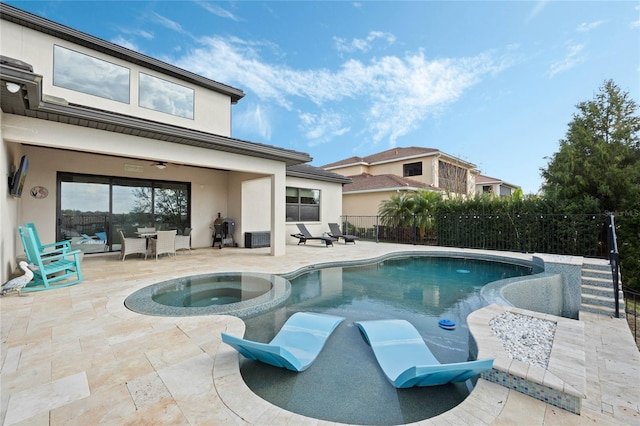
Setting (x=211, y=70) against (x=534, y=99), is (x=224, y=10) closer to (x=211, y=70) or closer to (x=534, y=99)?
(x=211, y=70)

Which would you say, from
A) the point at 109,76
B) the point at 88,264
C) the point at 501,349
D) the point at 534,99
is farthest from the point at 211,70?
the point at 534,99

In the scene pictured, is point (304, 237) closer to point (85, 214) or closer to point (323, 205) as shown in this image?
point (323, 205)

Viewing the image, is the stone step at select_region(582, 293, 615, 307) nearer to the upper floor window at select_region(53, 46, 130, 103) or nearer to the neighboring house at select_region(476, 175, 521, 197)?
the upper floor window at select_region(53, 46, 130, 103)

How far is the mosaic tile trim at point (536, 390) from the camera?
2215 millimetres

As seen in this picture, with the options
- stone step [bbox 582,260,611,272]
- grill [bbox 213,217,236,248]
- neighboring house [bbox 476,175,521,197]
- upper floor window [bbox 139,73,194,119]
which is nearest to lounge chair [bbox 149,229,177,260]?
grill [bbox 213,217,236,248]

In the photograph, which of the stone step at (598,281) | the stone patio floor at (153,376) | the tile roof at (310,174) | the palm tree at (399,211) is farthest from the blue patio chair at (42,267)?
the palm tree at (399,211)

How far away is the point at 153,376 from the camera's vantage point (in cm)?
263

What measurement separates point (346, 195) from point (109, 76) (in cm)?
1555

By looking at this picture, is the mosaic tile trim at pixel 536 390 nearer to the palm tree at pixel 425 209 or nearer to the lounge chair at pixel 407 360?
the lounge chair at pixel 407 360

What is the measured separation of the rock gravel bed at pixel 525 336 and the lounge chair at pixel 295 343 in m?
2.18

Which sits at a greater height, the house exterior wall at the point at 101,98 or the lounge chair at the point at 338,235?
the house exterior wall at the point at 101,98

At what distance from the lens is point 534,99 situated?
14805 mm

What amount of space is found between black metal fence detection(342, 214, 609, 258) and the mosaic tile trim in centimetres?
985

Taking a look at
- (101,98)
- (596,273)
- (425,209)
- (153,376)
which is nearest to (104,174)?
(101,98)
